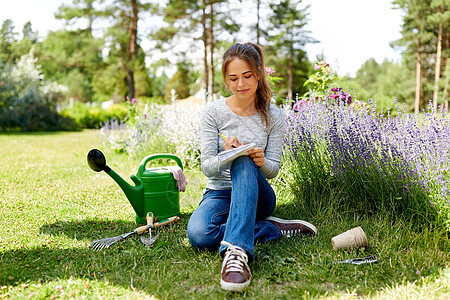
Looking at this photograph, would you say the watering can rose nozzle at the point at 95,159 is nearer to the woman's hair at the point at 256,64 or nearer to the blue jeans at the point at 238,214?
the blue jeans at the point at 238,214

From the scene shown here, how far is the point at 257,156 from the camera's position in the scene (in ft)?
6.59

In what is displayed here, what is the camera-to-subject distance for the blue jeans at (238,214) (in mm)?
1832

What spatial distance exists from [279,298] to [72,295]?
3.11 ft

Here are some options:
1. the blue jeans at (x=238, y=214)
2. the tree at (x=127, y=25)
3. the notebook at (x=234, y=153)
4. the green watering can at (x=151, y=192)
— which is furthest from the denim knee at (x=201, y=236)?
the tree at (x=127, y=25)

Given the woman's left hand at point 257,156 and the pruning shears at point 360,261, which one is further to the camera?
the woman's left hand at point 257,156

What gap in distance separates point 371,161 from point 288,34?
19872mm

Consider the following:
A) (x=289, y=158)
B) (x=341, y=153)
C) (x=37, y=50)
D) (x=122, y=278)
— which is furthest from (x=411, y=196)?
(x=37, y=50)

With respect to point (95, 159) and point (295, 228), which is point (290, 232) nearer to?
point (295, 228)

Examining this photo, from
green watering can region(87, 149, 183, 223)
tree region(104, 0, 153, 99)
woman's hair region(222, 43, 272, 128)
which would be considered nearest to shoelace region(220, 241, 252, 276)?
woman's hair region(222, 43, 272, 128)

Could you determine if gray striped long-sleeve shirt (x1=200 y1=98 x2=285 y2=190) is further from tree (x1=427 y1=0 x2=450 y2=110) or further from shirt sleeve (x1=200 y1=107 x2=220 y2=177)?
tree (x1=427 y1=0 x2=450 y2=110)

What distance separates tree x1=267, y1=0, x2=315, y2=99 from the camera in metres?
20.2

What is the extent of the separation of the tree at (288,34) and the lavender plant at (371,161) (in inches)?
694

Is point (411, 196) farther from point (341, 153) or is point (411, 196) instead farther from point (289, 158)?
point (289, 158)

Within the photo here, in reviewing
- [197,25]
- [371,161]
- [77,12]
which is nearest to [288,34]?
[197,25]
